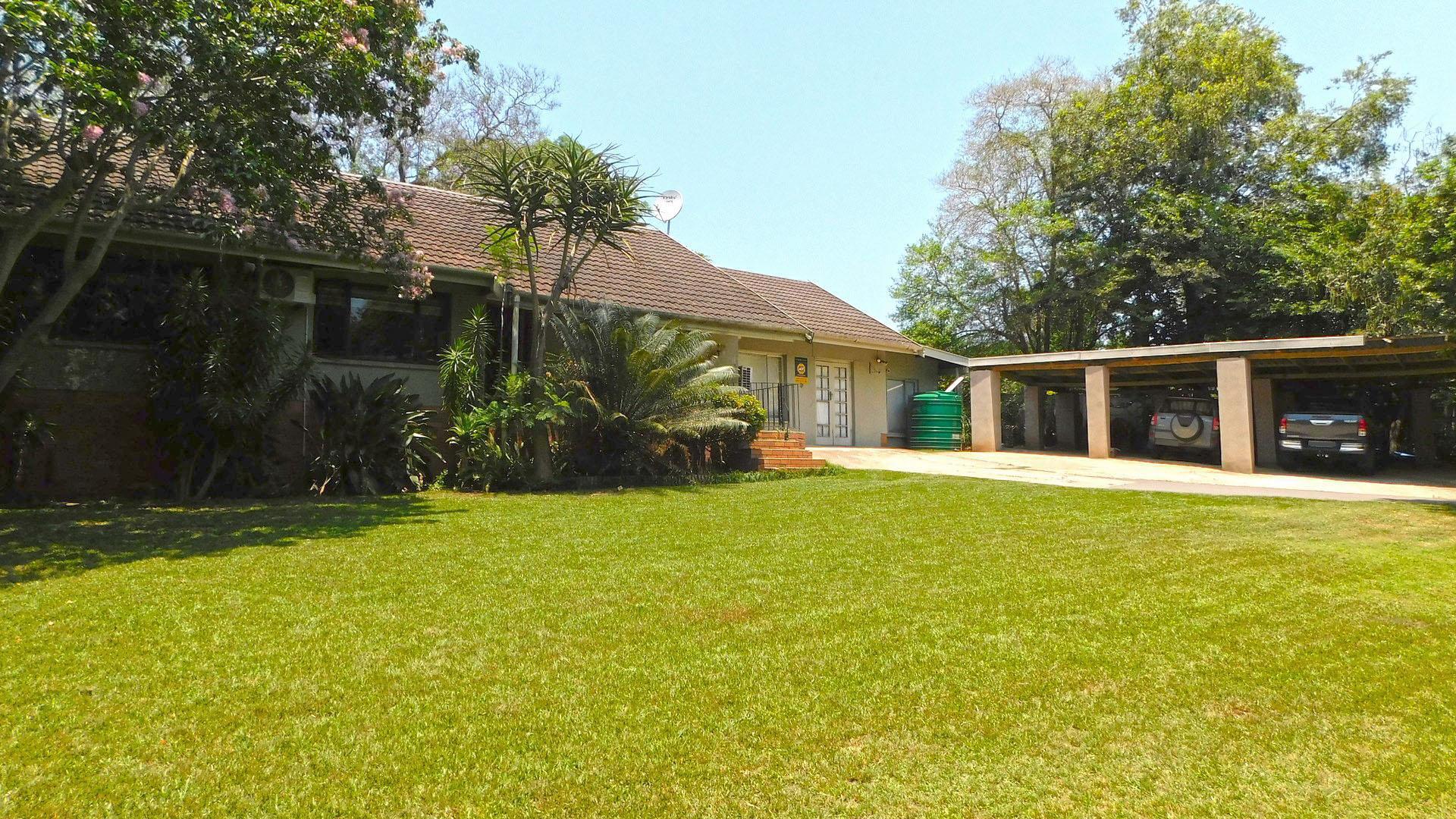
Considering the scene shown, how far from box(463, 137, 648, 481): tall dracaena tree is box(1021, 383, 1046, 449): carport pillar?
13.4m

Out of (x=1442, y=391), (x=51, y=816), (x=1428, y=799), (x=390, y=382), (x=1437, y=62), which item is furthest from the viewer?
(x=1442, y=391)

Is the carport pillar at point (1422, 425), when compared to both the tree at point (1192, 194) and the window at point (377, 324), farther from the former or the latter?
the window at point (377, 324)

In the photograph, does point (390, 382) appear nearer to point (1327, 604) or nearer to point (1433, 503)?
point (1327, 604)

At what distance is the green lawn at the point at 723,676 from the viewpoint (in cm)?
254

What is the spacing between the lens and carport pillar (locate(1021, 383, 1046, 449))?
20625 mm

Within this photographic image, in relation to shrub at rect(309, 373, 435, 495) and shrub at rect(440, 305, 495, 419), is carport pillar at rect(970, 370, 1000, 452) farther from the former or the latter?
shrub at rect(309, 373, 435, 495)

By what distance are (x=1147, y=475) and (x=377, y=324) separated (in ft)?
43.2

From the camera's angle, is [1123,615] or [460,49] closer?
[1123,615]

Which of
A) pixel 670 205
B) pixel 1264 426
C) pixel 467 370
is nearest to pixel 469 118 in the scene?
pixel 670 205

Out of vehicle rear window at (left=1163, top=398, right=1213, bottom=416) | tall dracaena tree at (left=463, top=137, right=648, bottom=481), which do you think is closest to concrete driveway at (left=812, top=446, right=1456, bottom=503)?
vehicle rear window at (left=1163, top=398, right=1213, bottom=416)

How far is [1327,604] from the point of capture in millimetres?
4758

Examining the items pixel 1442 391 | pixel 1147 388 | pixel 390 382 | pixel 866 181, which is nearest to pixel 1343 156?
→ pixel 1442 391

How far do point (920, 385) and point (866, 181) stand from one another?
20.4ft

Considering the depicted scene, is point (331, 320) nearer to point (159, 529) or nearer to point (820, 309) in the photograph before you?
point (159, 529)
